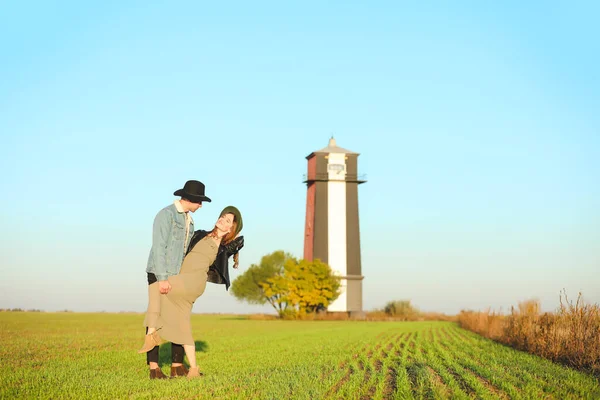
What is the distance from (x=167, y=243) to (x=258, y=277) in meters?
64.3

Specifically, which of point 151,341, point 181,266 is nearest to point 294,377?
point 151,341

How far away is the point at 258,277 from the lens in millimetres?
72688

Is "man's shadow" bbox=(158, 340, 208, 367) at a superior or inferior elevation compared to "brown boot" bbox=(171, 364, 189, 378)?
superior

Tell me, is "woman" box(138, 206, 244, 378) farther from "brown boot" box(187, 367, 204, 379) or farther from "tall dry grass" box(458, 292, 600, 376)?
"tall dry grass" box(458, 292, 600, 376)

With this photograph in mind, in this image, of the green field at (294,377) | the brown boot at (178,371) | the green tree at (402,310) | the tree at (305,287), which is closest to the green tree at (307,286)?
the tree at (305,287)

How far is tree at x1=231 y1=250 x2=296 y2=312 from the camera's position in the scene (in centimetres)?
7262

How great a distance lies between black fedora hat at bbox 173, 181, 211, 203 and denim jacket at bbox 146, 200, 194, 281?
0.16 m

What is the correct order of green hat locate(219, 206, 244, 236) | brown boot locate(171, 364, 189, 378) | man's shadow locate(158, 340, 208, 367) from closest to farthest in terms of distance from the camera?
green hat locate(219, 206, 244, 236) → brown boot locate(171, 364, 189, 378) → man's shadow locate(158, 340, 208, 367)

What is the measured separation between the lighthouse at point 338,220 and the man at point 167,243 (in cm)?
4954

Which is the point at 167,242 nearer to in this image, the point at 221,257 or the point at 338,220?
the point at 221,257

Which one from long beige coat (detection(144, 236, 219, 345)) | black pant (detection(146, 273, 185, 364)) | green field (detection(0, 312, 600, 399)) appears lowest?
green field (detection(0, 312, 600, 399))

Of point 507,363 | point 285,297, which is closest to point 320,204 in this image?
point 285,297

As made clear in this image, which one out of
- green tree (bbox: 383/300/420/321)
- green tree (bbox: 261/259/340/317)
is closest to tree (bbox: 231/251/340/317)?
green tree (bbox: 261/259/340/317)

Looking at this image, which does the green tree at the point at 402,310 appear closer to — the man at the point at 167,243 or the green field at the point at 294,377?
the green field at the point at 294,377
